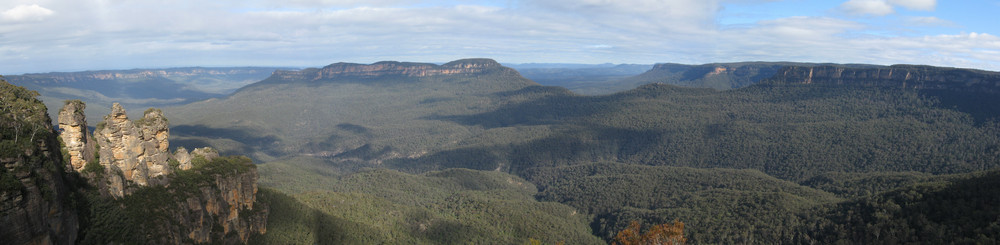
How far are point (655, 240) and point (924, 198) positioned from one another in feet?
174

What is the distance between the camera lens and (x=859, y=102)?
172375 millimetres

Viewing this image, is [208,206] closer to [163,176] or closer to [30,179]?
[163,176]

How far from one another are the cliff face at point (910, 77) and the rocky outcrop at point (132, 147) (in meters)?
203

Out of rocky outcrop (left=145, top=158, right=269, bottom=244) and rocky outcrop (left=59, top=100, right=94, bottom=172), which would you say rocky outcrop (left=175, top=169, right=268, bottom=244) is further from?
rocky outcrop (left=59, top=100, right=94, bottom=172)

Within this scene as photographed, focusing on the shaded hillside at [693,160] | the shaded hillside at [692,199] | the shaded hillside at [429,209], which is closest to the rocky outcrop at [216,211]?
the shaded hillside at [429,209]

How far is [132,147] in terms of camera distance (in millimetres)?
31594

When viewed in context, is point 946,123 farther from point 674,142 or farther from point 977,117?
point 674,142

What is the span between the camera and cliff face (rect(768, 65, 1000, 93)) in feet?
495

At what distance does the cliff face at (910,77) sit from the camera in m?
151

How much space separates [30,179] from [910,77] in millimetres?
222744

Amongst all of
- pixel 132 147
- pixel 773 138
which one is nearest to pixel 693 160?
pixel 773 138

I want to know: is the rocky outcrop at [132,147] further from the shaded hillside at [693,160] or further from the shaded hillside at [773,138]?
the shaded hillside at [773,138]

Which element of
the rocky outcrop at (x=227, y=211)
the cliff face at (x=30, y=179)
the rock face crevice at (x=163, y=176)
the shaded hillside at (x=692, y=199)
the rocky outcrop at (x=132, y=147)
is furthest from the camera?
the shaded hillside at (x=692, y=199)

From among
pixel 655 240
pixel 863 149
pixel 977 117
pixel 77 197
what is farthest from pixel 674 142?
pixel 77 197
